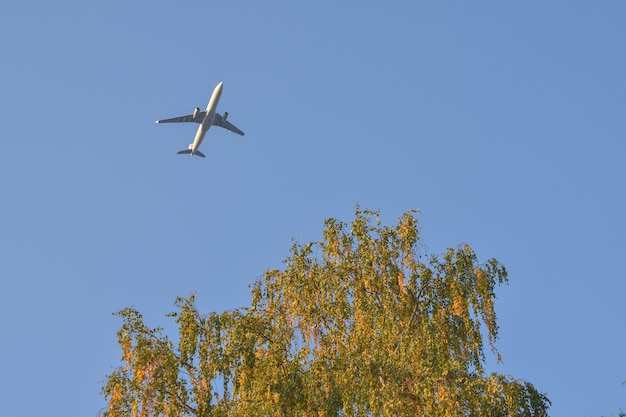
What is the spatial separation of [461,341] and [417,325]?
1.11m

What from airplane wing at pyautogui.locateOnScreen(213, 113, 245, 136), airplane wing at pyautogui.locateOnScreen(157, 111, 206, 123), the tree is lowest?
the tree

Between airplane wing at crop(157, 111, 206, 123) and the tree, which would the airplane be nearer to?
airplane wing at crop(157, 111, 206, 123)

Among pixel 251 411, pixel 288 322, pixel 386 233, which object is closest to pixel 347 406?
pixel 251 411

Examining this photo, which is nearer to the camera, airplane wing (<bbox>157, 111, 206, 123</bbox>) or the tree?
the tree

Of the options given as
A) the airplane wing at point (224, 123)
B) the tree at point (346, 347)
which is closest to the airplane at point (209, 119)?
the airplane wing at point (224, 123)

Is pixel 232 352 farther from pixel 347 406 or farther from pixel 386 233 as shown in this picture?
pixel 386 233

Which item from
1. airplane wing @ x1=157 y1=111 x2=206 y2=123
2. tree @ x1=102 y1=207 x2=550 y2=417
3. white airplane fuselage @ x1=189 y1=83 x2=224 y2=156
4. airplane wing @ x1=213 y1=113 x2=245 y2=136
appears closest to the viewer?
tree @ x1=102 y1=207 x2=550 y2=417

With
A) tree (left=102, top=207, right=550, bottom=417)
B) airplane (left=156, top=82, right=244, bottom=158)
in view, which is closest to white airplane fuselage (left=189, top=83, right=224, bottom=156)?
airplane (left=156, top=82, right=244, bottom=158)

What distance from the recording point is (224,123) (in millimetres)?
67938

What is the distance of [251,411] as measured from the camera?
1905 cm

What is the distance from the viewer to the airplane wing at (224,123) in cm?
6690

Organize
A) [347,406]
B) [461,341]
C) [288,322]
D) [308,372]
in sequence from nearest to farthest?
[347,406]
[308,372]
[461,341]
[288,322]

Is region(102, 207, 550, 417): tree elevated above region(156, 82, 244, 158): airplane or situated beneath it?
situated beneath

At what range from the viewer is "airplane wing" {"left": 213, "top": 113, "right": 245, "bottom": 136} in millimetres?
66900
